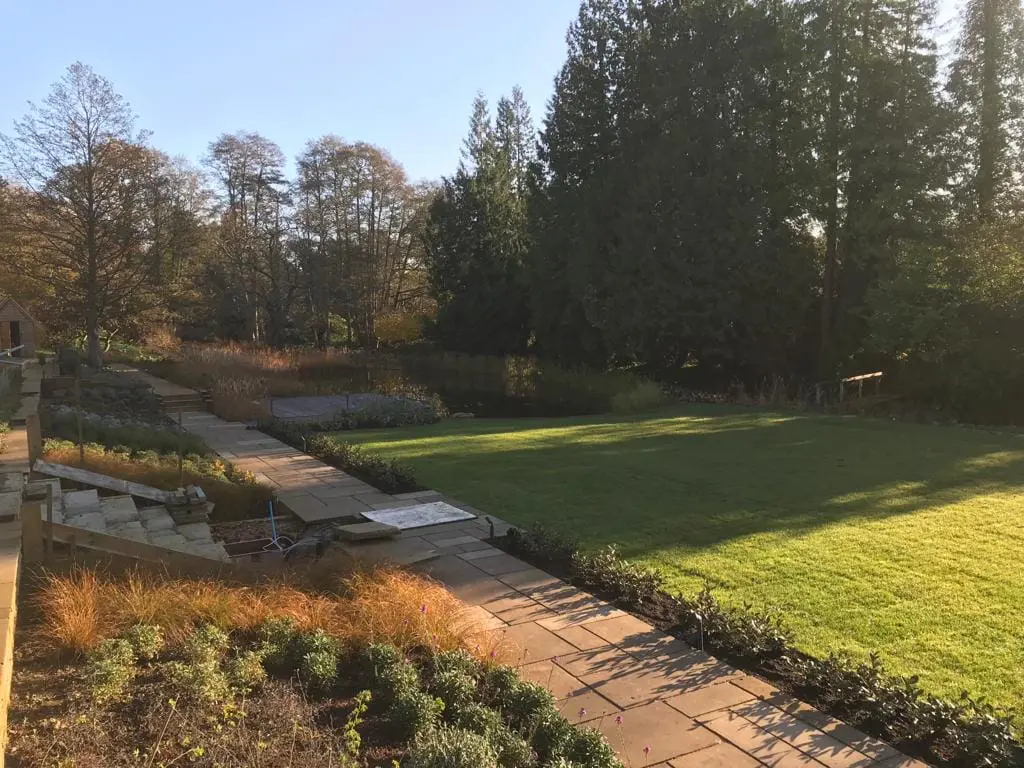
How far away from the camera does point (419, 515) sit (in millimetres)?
6535

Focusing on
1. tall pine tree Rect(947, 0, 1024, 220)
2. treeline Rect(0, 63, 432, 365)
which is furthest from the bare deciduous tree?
tall pine tree Rect(947, 0, 1024, 220)

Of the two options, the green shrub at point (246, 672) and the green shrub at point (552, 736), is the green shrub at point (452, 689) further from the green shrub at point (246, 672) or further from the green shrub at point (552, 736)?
the green shrub at point (246, 672)

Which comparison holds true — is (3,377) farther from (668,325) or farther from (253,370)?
(668,325)

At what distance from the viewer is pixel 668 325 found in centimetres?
2161

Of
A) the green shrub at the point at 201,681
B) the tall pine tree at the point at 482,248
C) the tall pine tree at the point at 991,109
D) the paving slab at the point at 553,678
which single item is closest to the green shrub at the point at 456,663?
the paving slab at the point at 553,678

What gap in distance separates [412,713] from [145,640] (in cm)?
141

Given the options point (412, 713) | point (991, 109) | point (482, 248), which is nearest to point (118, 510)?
point (412, 713)

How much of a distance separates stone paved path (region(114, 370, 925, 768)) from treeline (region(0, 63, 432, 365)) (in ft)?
63.3

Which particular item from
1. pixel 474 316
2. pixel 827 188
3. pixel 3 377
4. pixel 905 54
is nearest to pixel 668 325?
pixel 827 188

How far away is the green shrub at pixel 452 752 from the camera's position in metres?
2.46

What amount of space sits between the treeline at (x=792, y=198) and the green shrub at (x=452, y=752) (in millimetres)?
14902

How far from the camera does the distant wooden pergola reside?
81.1 ft

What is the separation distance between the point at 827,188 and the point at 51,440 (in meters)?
19.3

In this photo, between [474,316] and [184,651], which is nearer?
[184,651]
